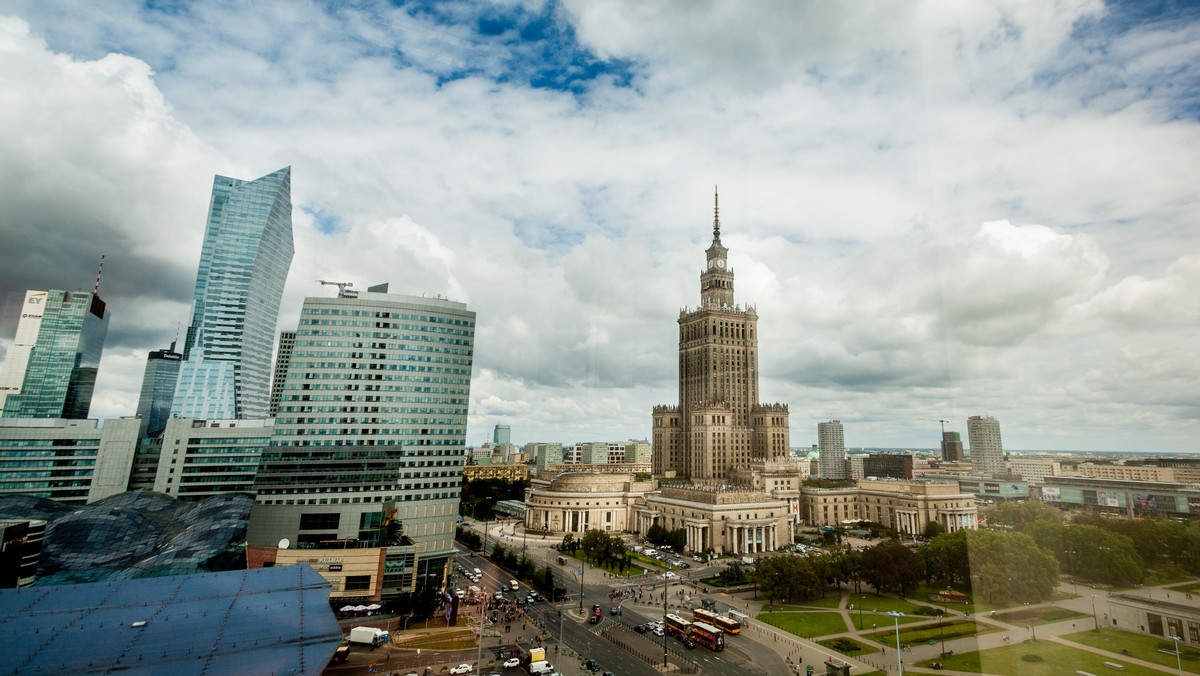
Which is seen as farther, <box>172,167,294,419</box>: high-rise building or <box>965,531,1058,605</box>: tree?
<box>172,167,294,419</box>: high-rise building

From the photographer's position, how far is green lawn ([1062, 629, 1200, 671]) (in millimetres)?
24469

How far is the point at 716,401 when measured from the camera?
13788cm

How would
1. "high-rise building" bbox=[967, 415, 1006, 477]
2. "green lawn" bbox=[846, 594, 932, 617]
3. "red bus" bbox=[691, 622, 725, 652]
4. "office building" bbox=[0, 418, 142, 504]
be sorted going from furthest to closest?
"office building" bbox=[0, 418, 142, 504] → "green lawn" bbox=[846, 594, 932, 617] → "red bus" bbox=[691, 622, 725, 652] → "high-rise building" bbox=[967, 415, 1006, 477]

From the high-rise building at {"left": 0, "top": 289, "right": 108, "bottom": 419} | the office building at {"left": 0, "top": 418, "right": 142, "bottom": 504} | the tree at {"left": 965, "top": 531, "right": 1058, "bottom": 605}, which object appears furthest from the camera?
the high-rise building at {"left": 0, "top": 289, "right": 108, "bottom": 419}

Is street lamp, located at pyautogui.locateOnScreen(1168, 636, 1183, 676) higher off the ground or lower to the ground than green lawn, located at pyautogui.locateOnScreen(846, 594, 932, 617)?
higher

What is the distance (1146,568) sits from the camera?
3584 cm

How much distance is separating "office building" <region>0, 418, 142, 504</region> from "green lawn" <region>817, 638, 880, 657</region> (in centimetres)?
11581

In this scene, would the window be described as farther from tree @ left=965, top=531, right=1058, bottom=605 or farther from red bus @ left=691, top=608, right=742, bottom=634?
tree @ left=965, top=531, right=1058, bottom=605

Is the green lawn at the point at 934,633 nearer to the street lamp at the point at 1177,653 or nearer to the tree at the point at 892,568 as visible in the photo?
the tree at the point at 892,568

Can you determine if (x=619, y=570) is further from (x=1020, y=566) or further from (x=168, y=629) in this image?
(x=168, y=629)

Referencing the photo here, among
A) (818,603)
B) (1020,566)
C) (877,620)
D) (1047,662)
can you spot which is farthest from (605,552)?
(1047,662)

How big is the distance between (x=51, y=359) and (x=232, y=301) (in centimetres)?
3659

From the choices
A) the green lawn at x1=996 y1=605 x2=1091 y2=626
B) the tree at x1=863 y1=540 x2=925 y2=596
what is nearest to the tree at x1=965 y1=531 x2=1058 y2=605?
the green lawn at x1=996 y1=605 x2=1091 y2=626

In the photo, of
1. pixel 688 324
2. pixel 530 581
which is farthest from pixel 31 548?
pixel 688 324
